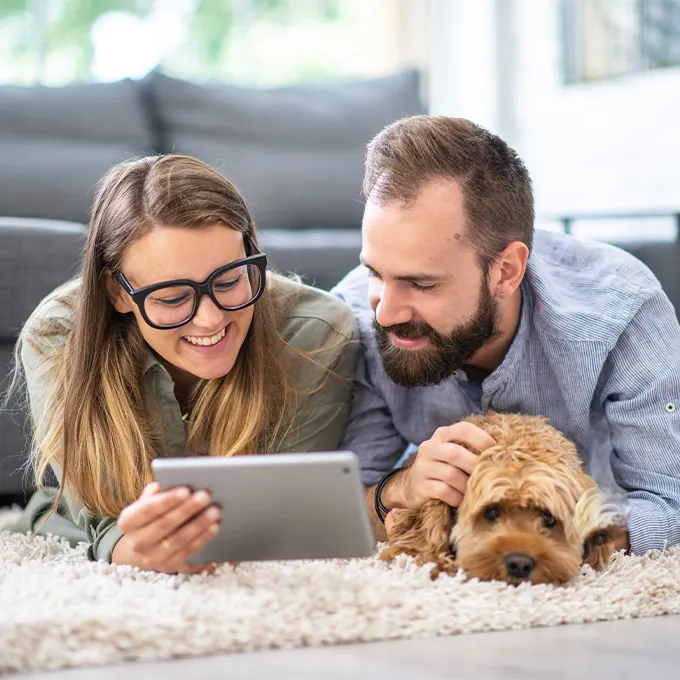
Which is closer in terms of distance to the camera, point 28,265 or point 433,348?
point 433,348

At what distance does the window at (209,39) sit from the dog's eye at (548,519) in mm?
3970

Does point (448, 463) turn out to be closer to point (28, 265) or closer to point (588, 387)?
point (588, 387)

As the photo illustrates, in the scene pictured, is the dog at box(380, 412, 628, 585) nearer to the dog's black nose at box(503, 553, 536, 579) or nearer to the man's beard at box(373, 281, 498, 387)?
the dog's black nose at box(503, 553, 536, 579)

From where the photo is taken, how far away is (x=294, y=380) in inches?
83.1

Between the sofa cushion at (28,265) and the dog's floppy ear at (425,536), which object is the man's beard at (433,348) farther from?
the sofa cushion at (28,265)

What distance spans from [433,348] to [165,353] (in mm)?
559

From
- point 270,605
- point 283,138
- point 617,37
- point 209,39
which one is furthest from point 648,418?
point 209,39

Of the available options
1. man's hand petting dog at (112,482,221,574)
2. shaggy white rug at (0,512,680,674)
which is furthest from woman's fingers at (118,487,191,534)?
shaggy white rug at (0,512,680,674)

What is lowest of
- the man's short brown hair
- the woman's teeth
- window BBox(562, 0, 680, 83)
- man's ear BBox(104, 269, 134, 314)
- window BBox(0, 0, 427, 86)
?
the woman's teeth

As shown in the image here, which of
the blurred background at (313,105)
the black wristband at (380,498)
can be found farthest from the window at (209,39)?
the black wristband at (380,498)

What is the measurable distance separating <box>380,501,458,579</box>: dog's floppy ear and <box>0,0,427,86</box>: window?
12.5ft

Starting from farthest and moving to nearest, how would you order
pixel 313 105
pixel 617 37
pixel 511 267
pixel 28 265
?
pixel 617 37
pixel 313 105
pixel 28 265
pixel 511 267

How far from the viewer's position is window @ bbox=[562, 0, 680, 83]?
3.75 metres

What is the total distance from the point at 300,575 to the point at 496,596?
0.33m
